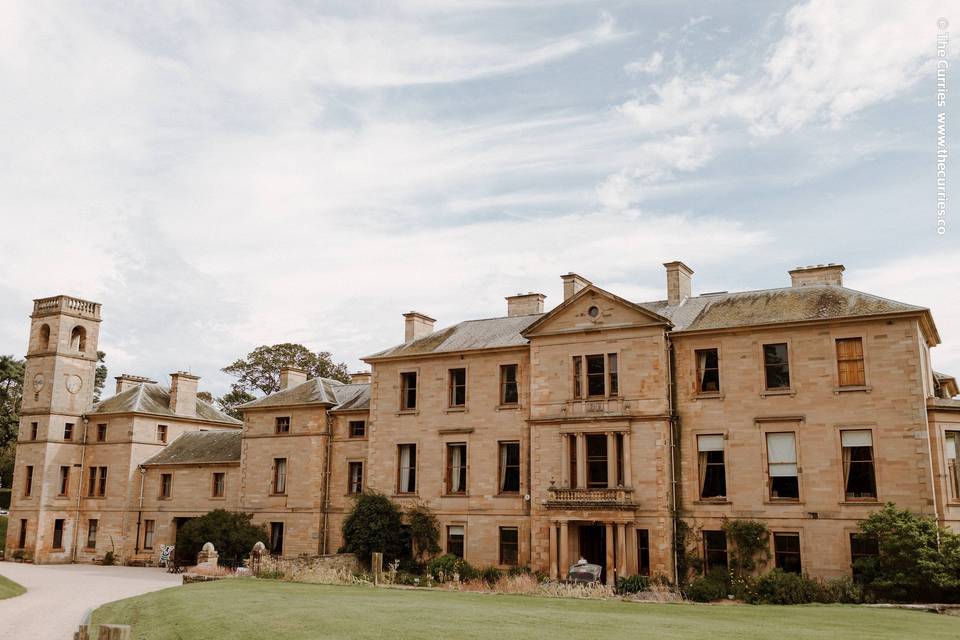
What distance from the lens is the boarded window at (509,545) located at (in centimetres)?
3425

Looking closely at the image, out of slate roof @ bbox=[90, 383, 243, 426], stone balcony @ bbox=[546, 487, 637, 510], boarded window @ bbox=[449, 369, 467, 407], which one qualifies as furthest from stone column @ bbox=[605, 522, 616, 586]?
slate roof @ bbox=[90, 383, 243, 426]

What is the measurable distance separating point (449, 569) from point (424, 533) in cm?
256

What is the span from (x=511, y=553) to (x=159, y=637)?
18.5m

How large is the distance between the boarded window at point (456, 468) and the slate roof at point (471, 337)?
4.41 meters

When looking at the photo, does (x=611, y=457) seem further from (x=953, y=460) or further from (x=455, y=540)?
(x=953, y=460)

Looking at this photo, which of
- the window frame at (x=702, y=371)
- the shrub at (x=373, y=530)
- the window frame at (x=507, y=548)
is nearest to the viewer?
the window frame at (x=702, y=371)

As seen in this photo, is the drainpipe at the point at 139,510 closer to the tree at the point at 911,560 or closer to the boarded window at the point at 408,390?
the boarded window at the point at 408,390

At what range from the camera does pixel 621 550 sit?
30.6 meters

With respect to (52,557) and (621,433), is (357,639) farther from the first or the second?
(52,557)

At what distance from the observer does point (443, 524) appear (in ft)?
118

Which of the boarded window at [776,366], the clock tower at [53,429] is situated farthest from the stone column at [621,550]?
the clock tower at [53,429]

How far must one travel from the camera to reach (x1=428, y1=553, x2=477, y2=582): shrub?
109ft

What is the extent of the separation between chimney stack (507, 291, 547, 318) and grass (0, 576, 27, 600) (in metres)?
22.8

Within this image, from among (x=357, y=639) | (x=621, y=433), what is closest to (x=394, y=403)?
(x=621, y=433)
